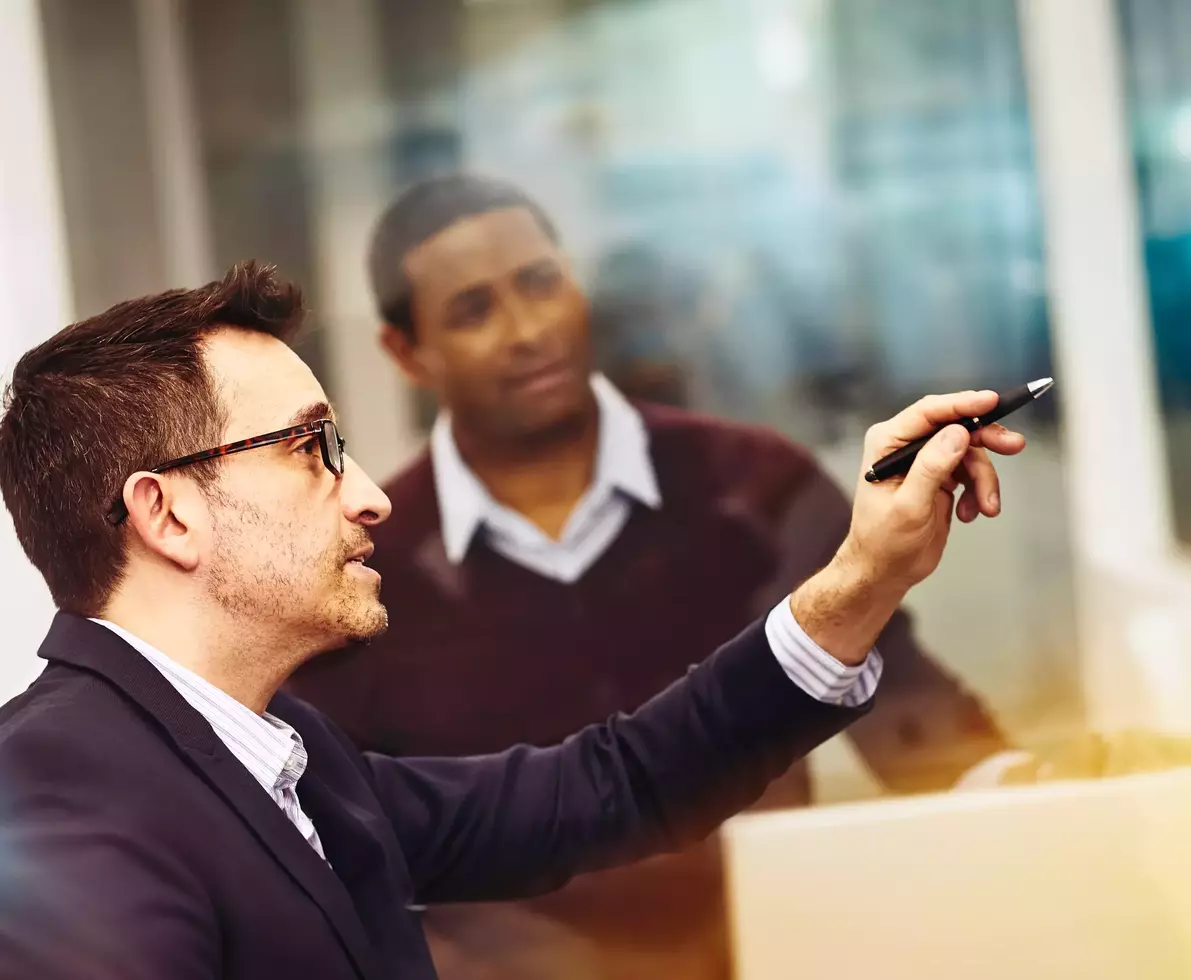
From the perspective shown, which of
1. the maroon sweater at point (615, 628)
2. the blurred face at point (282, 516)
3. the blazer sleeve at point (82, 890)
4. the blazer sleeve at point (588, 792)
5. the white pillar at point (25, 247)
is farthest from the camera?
the maroon sweater at point (615, 628)

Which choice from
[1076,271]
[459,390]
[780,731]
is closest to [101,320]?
[459,390]

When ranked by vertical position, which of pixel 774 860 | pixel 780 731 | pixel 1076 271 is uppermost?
pixel 1076 271

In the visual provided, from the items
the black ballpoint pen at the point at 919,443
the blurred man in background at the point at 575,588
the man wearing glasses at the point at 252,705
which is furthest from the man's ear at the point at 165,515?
the black ballpoint pen at the point at 919,443

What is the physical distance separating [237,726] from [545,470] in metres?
0.56

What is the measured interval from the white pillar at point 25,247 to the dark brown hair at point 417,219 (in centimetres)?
36

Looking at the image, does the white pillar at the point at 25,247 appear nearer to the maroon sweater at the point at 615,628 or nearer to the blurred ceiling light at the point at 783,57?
the maroon sweater at the point at 615,628

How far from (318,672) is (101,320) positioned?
0.59m

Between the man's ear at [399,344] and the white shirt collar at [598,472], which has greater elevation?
the man's ear at [399,344]

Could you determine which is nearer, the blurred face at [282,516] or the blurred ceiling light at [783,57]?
the blurred face at [282,516]

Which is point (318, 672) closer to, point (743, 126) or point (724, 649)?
point (724, 649)

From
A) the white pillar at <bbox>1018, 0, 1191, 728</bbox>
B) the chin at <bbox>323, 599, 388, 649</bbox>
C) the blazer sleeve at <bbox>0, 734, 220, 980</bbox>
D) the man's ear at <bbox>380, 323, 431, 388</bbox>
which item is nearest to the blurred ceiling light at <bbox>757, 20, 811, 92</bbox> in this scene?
the white pillar at <bbox>1018, 0, 1191, 728</bbox>

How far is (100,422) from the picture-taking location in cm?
101

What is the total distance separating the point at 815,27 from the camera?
4.70ft

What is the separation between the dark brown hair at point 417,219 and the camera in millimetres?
1426
